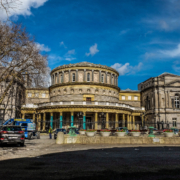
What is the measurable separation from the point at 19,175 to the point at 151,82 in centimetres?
5671

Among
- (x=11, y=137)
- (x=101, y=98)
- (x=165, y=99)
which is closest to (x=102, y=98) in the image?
(x=101, y=98)

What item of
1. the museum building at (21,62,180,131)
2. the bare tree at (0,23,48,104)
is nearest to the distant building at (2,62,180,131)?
the museum building at (21,62,180,131)

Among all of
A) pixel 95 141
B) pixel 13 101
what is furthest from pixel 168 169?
pixel 13 101

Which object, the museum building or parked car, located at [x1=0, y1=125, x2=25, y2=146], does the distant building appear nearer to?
the museum building

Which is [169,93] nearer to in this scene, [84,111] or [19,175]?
[84,111]

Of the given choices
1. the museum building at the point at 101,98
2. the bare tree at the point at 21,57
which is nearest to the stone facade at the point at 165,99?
the museum building at the point at 101,98

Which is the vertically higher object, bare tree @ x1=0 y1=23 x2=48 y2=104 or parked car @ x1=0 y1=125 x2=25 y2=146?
bare tree @ x1=0 y1=23 x2=48 y2=104

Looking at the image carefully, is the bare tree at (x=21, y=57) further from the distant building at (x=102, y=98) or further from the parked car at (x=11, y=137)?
the distant building at (x=102, y=98)

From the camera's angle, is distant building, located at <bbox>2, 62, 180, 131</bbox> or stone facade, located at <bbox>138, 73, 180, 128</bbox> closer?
distant building, located at <bbox>2, 62, 180, 131</bbox>

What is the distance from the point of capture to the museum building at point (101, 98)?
5144cm

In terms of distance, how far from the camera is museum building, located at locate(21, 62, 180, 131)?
51438mm

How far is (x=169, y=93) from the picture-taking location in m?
57.1

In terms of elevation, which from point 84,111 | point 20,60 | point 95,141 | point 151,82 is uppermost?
point 151,82

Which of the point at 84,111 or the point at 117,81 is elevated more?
the point at 117,81
